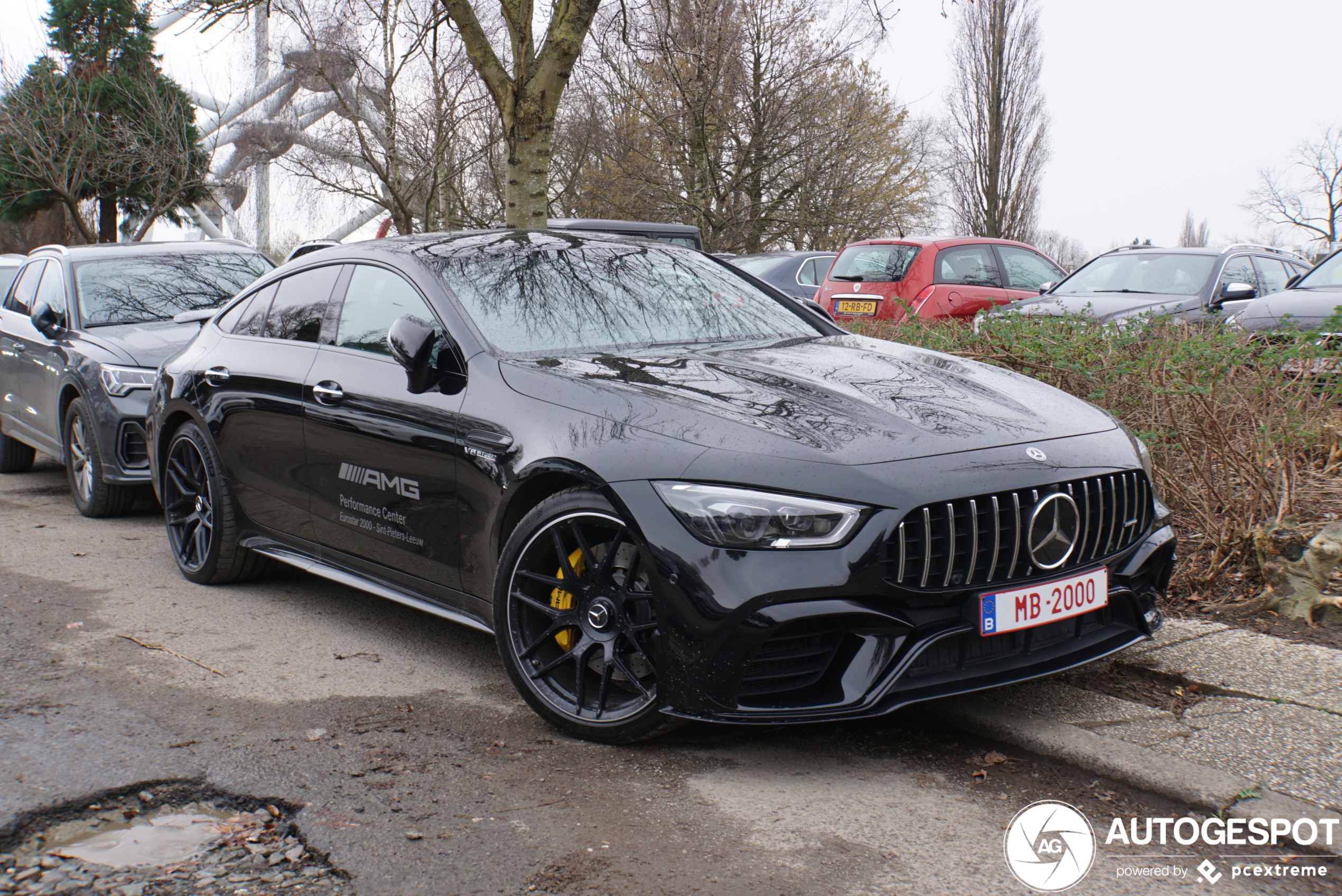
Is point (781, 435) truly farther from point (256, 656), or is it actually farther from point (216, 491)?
point (216, 491)

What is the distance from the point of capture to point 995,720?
3.49 meters

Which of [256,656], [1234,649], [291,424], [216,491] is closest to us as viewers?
[1234,649]

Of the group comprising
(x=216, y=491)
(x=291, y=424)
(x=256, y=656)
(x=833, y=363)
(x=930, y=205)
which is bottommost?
(x=256, y=656)

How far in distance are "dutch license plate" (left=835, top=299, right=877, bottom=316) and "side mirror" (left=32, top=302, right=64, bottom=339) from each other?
7.01 m

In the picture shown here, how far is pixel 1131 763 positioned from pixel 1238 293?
6820 mm

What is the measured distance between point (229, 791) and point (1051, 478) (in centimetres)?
239

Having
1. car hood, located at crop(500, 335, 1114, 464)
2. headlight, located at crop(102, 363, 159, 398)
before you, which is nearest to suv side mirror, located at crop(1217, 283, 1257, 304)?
car hood, located at crop(500, 335, 1114, 464)

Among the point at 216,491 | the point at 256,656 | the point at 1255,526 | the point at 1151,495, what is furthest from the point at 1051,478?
the point at 216,491

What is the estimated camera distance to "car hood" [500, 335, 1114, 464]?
3.21 meters

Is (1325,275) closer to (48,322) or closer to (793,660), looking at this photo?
(793,660)

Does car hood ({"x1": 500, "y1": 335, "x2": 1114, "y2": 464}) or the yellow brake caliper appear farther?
the yellow brake caliper

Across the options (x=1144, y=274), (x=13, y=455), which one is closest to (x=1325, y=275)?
(x=1144, y=274)

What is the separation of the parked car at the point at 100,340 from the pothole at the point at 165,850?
4.38 m

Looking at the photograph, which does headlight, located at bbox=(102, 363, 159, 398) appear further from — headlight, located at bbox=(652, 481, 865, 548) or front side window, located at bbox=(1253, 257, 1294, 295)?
front side window, located at bbox=(1253, 257, 1294, 295)
